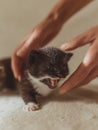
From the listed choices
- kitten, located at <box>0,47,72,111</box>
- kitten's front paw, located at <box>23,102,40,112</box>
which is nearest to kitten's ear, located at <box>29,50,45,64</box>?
kitten, located at <box>0,47,72,111</box>

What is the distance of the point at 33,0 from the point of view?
56.0 inches

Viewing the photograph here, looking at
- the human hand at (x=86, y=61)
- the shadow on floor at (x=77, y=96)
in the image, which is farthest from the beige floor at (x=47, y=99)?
the human hand at (x=86, y=61)

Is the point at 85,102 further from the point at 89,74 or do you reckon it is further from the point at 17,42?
the point at 17,42

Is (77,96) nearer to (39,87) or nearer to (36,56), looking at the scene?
(39,87)

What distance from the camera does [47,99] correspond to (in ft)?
4.11

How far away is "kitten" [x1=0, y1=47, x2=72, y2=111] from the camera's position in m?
1.10

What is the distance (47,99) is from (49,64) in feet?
0.65

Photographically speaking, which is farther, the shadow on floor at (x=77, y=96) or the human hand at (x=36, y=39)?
the shadow on floor at (x=77, y=96)

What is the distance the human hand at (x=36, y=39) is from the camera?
1102 millimetres

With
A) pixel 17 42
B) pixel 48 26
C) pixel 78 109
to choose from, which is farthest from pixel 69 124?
pixel 17 42

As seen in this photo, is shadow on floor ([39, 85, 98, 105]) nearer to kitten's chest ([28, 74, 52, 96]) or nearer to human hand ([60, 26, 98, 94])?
kitten's chest ([28, 74, 52, 96])

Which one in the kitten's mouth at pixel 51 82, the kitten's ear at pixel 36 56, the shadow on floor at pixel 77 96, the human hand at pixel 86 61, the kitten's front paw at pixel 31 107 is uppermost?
the kitten's ear at pixel 36 56

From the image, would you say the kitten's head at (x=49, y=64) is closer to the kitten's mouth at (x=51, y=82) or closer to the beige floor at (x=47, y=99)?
the kitten's mouth at (x=51, y=82)

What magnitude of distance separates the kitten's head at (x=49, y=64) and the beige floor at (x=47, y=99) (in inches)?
4.8
